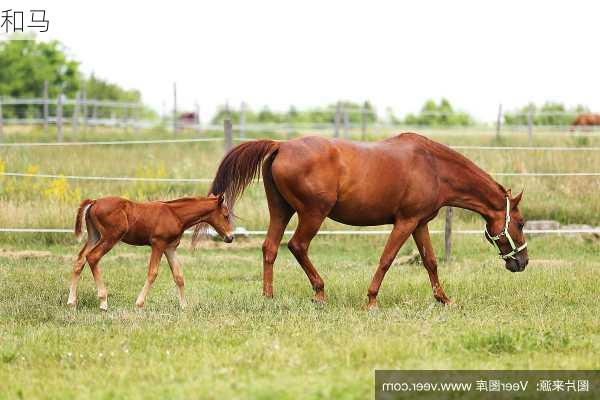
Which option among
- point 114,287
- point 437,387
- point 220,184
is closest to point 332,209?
point 220,184

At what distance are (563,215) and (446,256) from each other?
3329mm

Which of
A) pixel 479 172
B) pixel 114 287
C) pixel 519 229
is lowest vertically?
pixel 114 287

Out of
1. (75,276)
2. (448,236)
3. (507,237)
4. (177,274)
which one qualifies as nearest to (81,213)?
(75,276)

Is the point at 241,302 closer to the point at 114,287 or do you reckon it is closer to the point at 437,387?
the point at 114,287

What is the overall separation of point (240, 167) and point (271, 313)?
5.26 ft

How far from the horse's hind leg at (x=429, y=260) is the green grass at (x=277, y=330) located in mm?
202

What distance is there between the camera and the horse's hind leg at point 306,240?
29.5 feet

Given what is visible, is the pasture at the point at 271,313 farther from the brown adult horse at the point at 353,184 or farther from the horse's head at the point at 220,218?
the horse's head at the point at 220,218

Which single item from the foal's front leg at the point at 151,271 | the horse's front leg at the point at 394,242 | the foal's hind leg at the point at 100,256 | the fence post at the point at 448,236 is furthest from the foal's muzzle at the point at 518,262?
the foal's hind leg at the point at 100,256

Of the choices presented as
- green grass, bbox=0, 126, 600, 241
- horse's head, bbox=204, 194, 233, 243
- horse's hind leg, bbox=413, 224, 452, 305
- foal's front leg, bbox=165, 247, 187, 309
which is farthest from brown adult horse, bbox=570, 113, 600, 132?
foal's front leg, bbox=165, 247, 187, 309

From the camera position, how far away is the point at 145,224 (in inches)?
344

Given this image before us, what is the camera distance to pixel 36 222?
46.3 ft

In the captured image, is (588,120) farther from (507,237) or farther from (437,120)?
(507,237)

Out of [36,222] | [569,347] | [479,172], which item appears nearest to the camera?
[569,347]
